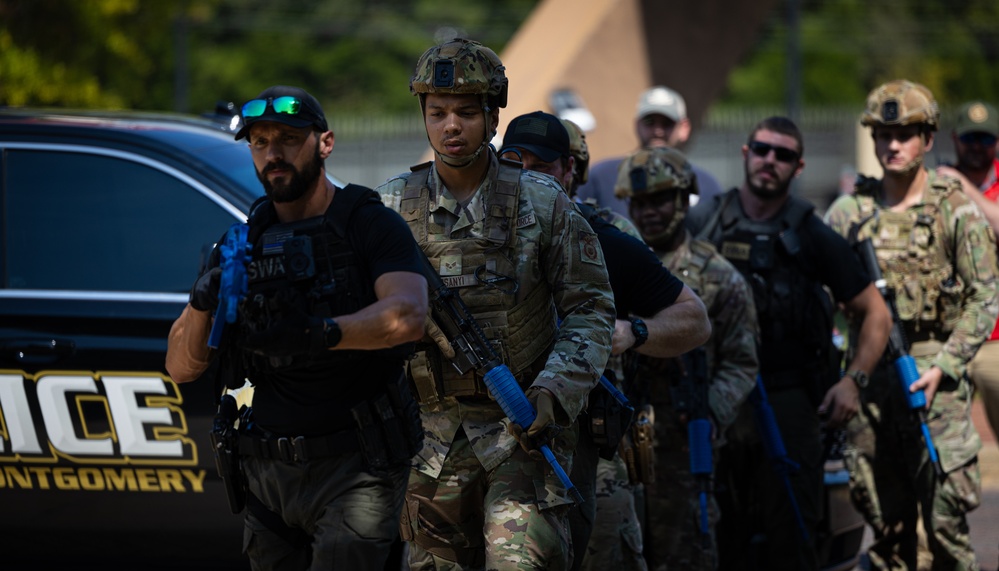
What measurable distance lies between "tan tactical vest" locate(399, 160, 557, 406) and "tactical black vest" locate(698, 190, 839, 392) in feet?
7.55

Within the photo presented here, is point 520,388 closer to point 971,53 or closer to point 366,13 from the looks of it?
point 366,13

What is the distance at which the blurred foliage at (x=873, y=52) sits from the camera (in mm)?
47969

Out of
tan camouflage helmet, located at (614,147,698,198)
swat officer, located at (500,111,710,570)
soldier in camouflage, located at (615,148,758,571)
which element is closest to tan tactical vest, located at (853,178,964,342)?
soldier in camouflage, located at (615,148,758,571)

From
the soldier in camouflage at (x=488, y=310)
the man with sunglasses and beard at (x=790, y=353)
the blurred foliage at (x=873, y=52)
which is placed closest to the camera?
the soldier in camouflage at (x=488, y=310)

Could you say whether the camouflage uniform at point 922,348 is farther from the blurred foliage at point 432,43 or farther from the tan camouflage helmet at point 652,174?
the blurred foliage at point 432,43

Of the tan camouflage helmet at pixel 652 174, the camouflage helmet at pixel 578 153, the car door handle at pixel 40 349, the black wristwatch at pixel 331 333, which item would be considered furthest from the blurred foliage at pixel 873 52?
the black wristwatch at pixel 331 333

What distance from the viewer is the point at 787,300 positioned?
6.31 meters

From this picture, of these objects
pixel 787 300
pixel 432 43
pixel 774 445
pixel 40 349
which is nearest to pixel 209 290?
pixel 40 349

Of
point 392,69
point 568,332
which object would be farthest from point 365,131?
point 568,332

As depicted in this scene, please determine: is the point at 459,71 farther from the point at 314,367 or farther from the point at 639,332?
the point at 639,332

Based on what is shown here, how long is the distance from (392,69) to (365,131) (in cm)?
1399

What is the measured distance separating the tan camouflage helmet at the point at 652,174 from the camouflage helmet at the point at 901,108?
4.00 feet

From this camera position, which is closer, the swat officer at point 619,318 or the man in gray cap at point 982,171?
the swat officer at point 619,318

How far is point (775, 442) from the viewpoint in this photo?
6.10 meters
